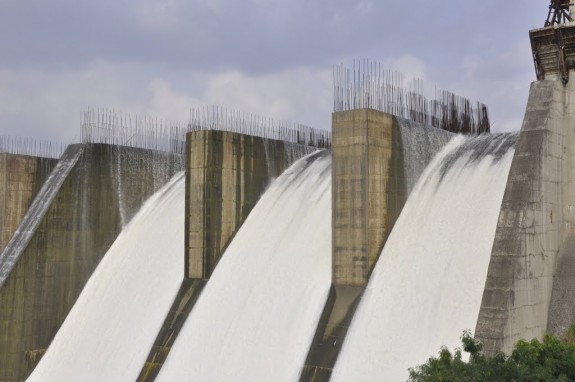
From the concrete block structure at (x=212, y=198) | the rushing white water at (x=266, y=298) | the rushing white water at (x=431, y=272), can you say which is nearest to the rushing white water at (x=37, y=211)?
the concrete block structure at (x=212, y=198)

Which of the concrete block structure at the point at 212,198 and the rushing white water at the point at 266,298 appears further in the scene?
the concrete block structure at the point at 212,198

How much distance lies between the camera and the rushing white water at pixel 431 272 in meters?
10.3

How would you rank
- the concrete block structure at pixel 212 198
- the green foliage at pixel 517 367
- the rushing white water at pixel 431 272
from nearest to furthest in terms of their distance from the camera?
the green foliage at pixel 517 367, the rushing white water at pixel 431 272, the concrete block structure at pixel 212 198

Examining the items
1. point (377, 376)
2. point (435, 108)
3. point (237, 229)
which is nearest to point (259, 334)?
point (377, 376)

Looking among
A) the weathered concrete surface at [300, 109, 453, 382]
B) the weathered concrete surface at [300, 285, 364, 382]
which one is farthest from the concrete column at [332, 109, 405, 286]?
the weathered concrete surface at [300, 285, 364, 382]

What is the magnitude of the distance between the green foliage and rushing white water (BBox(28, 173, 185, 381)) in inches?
312

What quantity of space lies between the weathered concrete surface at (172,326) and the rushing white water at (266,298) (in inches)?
8.7

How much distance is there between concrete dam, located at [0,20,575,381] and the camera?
9688 millimetres

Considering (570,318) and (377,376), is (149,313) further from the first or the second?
(570,318)

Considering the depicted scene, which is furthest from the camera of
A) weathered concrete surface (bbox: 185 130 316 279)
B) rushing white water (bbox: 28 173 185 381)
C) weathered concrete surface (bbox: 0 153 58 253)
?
weathered concrete surface (bbox: 0 153 58 253)

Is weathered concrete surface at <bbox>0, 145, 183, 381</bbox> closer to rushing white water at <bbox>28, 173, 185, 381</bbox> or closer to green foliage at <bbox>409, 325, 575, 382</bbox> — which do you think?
rushing white water at <bbox>28, 173, 185, 381</bbox>

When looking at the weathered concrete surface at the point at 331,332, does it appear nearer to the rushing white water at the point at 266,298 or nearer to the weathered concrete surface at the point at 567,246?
the rushing white water at the point at 266,298

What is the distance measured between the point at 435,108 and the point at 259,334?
768cm

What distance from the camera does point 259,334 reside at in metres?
12.3
